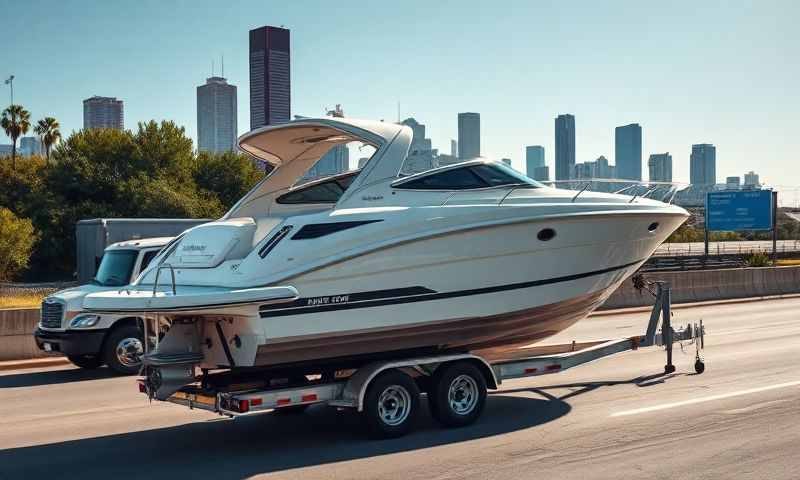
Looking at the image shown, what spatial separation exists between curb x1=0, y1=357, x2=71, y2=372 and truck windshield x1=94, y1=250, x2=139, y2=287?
2.17m

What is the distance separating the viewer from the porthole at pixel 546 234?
10.9 m

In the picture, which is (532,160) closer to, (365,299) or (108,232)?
(108,232)

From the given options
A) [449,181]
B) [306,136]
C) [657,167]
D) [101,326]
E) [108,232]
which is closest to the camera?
[449,181]

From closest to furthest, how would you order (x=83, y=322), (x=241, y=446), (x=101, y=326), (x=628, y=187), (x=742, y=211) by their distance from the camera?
(x=241, y=446)
(x=628, y=187)
(x=83, y=322)
(x=101, y=326)
(x=742, y=211)

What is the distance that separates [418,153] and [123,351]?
7.08m

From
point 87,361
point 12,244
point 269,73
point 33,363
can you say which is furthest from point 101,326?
point 269,73

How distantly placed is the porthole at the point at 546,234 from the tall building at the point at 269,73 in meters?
150

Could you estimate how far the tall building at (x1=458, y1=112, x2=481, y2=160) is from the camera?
481 inches

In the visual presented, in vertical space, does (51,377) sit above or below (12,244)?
below

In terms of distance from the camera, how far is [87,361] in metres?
16.0

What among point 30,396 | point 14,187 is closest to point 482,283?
point 30,396

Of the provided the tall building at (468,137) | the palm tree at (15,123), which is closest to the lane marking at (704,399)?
the tall building at (468,137)

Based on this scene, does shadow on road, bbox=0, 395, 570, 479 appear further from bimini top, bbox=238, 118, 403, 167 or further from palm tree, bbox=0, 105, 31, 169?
palm tree, bbox=0, 105, 31, 169

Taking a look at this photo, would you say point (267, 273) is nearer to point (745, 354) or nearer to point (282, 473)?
point (282, 473)
